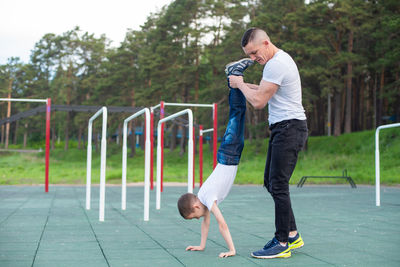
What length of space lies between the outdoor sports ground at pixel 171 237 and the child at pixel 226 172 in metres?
0.31

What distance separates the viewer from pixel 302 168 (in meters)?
26.0

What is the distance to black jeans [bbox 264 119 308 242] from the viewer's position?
3840mm

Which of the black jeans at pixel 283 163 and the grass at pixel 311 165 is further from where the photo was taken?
the grass at pixel 311 165

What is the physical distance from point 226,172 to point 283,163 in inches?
17.4

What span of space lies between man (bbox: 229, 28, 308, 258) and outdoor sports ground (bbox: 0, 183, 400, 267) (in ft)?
0.92

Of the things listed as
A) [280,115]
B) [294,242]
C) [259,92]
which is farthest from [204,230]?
[259,92]

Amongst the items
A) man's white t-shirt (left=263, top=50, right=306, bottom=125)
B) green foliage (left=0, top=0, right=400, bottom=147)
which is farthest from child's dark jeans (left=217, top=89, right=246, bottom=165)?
green foliage (left=0, top=0, right=400, bottom=147)

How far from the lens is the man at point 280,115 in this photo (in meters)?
3.80

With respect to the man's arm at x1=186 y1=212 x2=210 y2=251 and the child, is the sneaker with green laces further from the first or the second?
the man's arm at x1=186 y1=212 x2=210 y2=251

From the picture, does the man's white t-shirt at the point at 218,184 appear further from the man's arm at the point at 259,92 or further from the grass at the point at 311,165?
the grass at the point at 311,165

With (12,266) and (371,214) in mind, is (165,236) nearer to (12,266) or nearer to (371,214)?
(12,266)

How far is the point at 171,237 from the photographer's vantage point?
5.22 m

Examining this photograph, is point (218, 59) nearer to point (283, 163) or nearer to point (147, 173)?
point (147, 173)

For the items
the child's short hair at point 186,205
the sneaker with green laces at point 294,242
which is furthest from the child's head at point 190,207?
the sneaker with green laces at point 294,242
